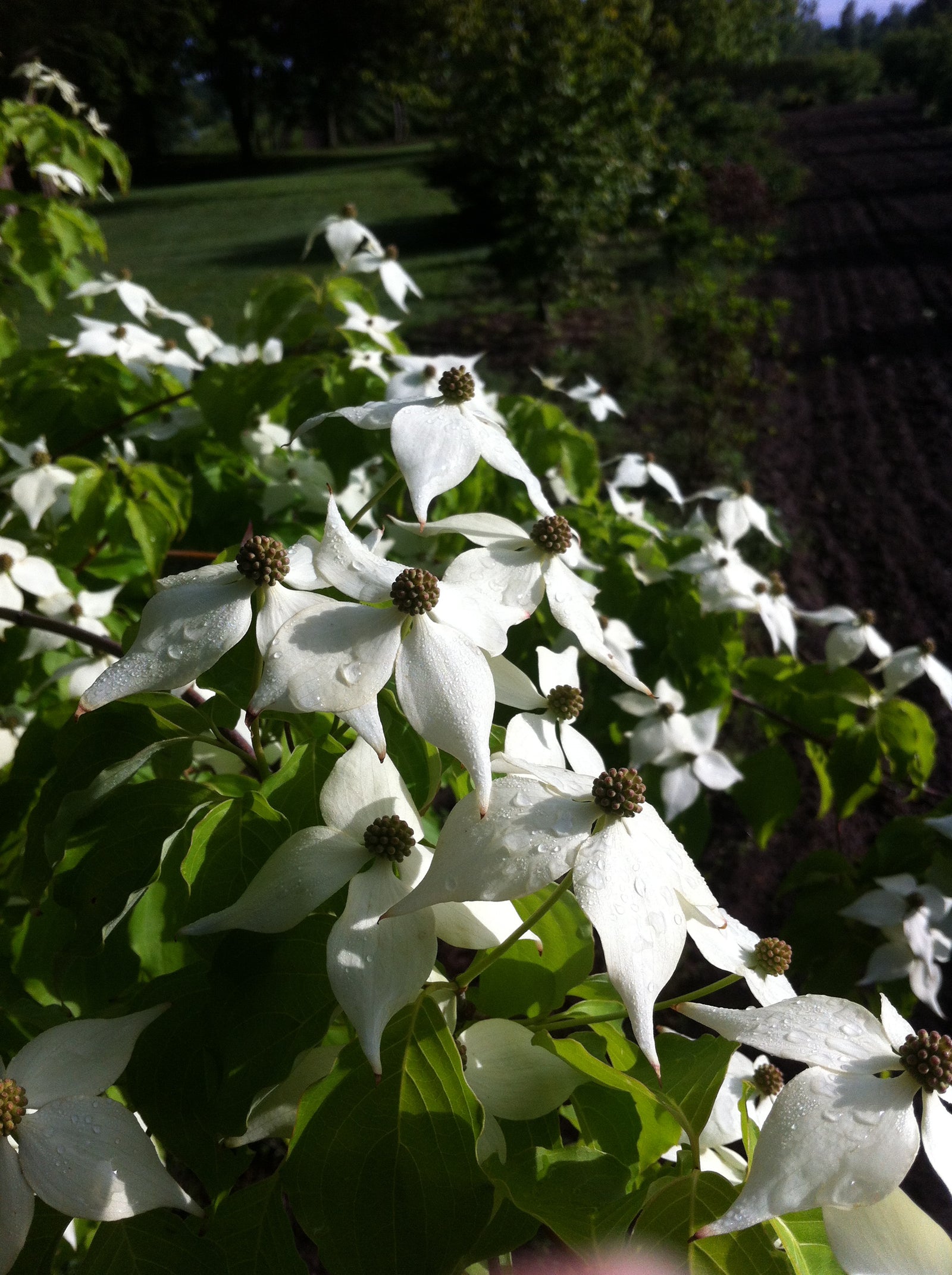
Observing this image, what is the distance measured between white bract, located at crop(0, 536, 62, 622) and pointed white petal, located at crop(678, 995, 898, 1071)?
129 centimetres

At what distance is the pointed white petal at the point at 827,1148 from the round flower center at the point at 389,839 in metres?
0.32

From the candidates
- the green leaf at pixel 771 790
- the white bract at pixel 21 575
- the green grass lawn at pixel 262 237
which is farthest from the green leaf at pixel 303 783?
the green grass lawn at pixel 262 237

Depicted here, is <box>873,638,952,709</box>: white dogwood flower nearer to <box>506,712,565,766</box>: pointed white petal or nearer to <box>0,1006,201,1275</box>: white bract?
<box>506,712,565,766</box>: pointed white petal

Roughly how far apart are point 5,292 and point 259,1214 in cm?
290

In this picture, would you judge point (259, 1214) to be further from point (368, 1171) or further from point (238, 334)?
point (238, 334)

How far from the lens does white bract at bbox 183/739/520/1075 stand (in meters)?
0.67

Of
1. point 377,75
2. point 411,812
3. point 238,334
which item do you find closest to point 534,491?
point 411,812

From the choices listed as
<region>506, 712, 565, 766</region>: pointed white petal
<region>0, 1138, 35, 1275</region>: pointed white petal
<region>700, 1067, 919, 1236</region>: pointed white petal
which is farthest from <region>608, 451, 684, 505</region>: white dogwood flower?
<region>0, 1138, 35, 1275</region>: pointed white petal

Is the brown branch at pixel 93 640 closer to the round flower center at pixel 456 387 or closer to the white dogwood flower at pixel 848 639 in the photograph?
the round flower center at pixel 456 387

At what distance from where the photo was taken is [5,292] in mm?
2846

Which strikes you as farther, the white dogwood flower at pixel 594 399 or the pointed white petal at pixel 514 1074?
the white dogwood flower at pixel 594 399

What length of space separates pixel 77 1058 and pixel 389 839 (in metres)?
0.29

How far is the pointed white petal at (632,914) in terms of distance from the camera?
0.62 meters

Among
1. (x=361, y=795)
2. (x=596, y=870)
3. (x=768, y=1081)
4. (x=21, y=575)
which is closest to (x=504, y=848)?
(x=596, y=870)
